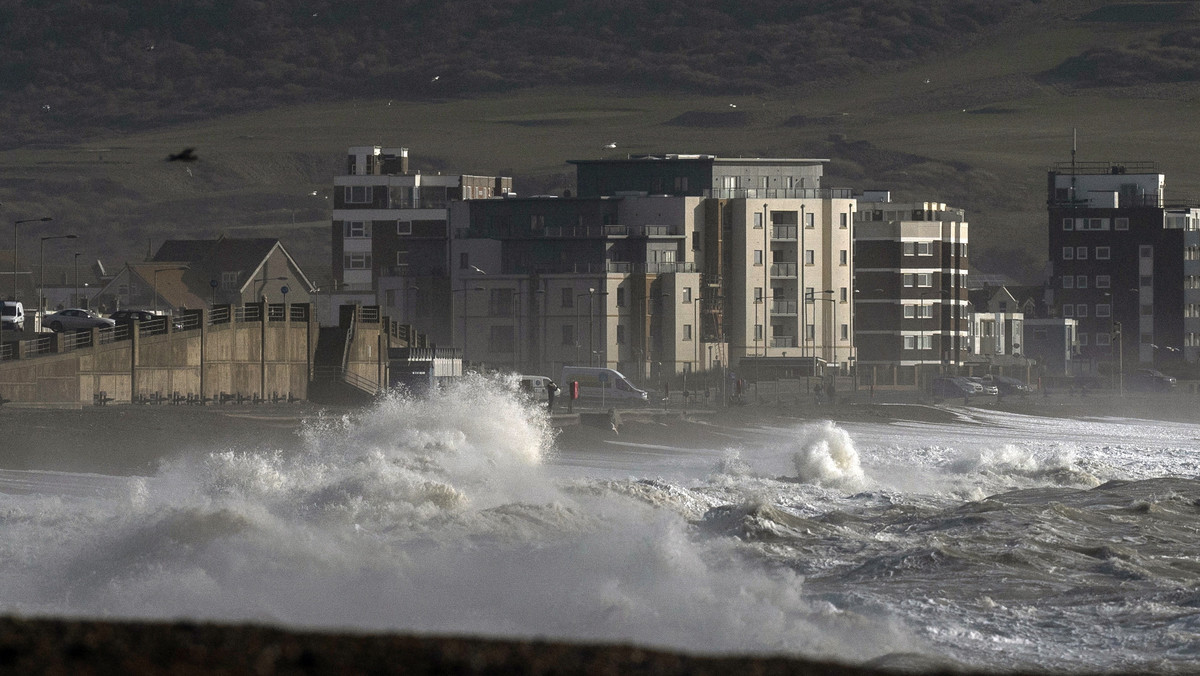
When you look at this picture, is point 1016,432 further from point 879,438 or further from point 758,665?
point 758,665

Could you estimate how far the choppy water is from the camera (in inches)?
1039

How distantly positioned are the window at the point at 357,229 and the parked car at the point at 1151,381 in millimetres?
60426

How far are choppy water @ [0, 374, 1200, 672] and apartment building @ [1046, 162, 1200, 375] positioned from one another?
10023 cm

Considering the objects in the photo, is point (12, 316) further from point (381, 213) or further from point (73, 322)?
point (381, 213)

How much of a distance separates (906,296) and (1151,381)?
20.7 metres

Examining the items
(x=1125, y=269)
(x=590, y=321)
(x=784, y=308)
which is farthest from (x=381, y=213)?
(x=1125, y=269)

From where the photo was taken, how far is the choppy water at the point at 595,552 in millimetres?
26391

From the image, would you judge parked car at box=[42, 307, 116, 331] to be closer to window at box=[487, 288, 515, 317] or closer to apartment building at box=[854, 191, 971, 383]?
window at box=[487, 288, 515, 317]

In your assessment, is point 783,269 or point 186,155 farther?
point 783,269

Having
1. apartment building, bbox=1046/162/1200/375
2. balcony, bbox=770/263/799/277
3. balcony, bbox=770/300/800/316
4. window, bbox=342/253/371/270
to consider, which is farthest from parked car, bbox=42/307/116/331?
apartment building, bbox=1046/162/1200/375

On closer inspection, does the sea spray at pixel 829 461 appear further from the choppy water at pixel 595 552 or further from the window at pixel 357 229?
the window at pixel 357 229

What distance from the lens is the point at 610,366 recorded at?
116 meters

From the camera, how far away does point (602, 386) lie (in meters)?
93.9

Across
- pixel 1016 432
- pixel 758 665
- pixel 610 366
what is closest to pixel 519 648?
pixel 758 665
